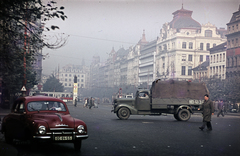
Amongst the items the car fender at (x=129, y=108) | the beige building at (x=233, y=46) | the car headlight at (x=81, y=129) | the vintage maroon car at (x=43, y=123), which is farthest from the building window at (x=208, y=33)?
the car headlight at (x=81, y=129)

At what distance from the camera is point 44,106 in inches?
388

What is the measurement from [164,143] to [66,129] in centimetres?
375

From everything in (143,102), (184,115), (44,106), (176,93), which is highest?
(176,93)

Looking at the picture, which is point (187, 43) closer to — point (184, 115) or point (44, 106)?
point (184, 115)

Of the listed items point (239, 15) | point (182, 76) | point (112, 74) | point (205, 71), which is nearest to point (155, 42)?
point (182, 76)

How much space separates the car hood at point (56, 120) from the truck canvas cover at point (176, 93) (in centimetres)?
1545

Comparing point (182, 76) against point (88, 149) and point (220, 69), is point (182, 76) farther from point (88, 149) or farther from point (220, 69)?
point (88, 149)

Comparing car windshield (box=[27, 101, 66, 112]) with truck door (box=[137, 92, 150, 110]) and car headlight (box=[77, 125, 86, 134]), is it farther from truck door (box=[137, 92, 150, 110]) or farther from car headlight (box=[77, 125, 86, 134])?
A: truck door (box=[137, 92, 150, 110])

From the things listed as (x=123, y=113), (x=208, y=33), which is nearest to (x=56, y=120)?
(x=123, y=113)

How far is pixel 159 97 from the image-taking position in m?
24.5

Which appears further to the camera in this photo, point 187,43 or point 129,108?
point 187,43

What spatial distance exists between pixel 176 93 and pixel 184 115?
1.87 metres

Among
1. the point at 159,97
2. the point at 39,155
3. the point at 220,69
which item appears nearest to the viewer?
the point at 39,155

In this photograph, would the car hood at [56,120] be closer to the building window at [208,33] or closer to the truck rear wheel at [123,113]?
the truck rear wheel at [123,113]
